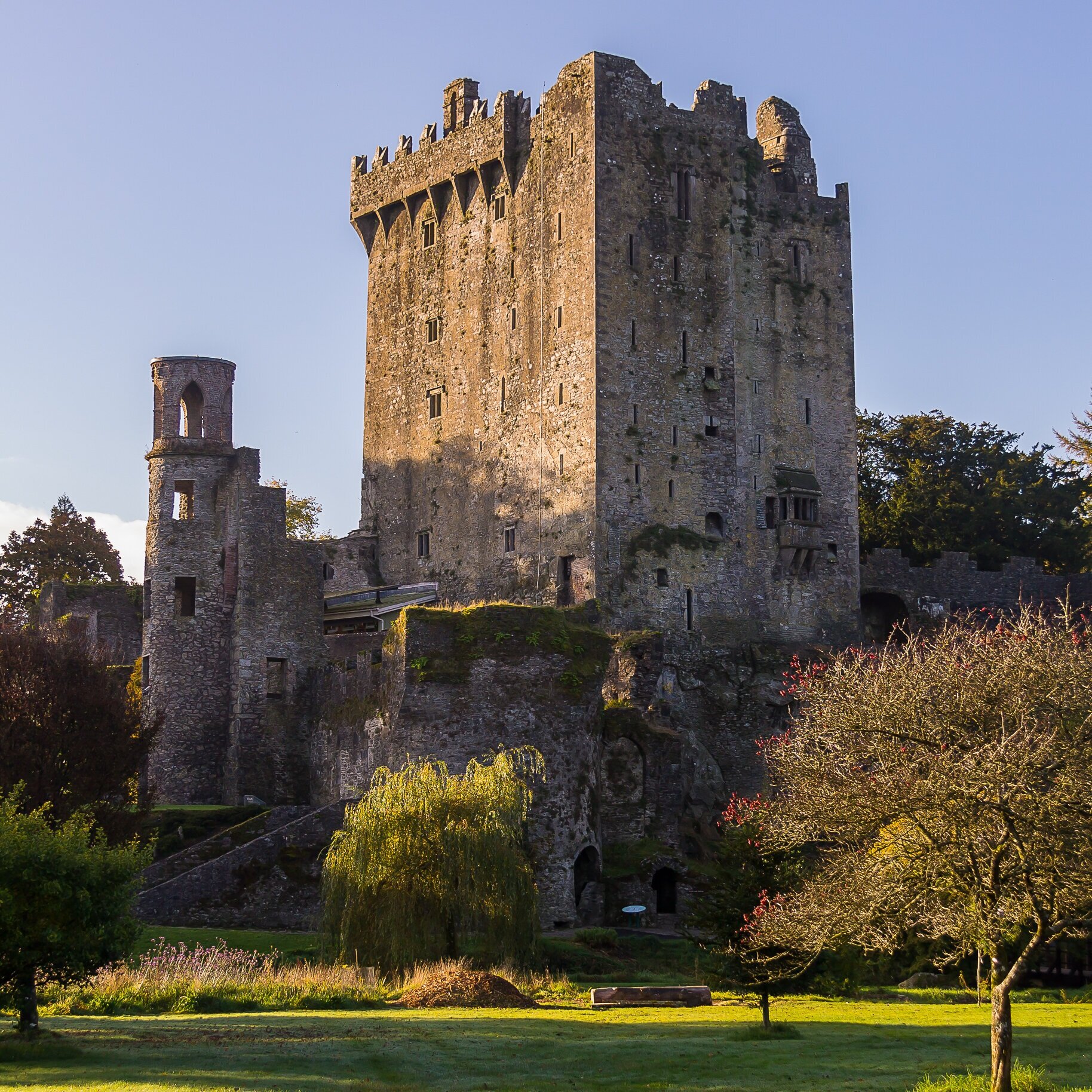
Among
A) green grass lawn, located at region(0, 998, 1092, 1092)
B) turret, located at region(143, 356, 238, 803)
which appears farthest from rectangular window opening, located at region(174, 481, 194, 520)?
A: green grass lawn, located at region(0, 998, 1092, 1092)

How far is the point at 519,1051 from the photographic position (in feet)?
86.4

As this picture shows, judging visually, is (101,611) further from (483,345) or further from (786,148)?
(786,148)

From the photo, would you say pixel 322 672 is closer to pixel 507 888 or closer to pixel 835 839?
pixel 507 888

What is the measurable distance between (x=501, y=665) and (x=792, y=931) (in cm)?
2111

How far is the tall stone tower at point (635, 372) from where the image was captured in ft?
204

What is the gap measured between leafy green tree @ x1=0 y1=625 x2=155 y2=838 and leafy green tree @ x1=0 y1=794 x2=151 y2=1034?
16.8 meters

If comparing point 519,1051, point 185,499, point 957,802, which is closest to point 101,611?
point 185,499

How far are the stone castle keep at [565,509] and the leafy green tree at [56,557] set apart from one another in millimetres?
11728

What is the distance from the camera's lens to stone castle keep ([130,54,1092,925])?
47969mm

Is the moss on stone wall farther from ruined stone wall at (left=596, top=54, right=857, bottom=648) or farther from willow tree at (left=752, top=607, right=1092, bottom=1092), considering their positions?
willow tree at (left=752, top=607, right=1092, bottom=1092)

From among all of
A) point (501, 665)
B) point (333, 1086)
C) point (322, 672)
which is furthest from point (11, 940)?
point (322, 672)

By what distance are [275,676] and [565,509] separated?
38.9 ft

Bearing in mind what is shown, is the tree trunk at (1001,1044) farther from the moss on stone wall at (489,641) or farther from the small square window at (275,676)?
the small square window at (275,676)

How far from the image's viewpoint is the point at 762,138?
70.4 meters
